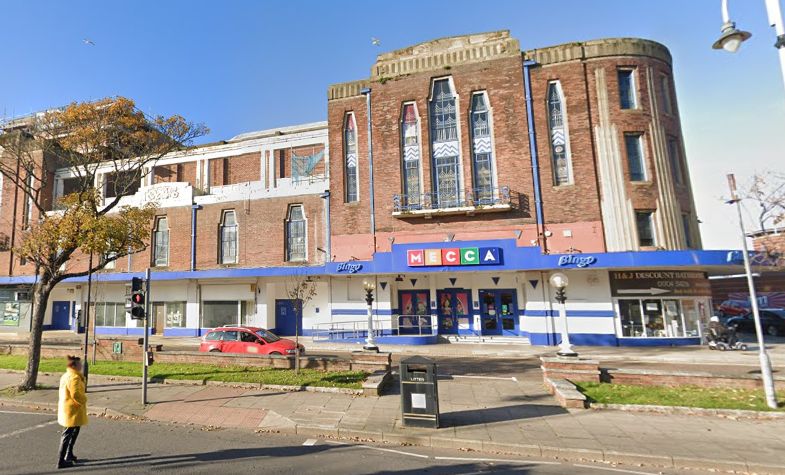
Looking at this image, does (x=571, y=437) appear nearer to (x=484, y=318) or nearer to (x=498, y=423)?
(x=498, y=423)

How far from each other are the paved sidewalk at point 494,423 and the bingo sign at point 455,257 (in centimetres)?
1025

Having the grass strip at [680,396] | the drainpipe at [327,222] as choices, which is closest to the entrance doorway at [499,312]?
the drainpipe at [327,222]

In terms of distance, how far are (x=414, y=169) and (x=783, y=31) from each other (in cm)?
1861

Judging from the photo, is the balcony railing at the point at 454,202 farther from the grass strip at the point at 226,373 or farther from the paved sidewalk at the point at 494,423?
the paved sidewalk at the point at 494,423

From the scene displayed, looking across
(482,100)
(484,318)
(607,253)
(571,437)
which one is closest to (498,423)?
(571,437)

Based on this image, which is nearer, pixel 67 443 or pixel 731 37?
pixel 67 443

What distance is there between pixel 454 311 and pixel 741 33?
18.9 m

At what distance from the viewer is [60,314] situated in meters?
33.2

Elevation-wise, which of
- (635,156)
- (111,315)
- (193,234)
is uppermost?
(635,156)

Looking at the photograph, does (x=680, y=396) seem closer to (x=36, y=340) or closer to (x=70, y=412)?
(x=70, y=412)

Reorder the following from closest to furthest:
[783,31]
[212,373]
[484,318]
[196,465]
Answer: [196,465], [783,31], [212,373], [484,318]

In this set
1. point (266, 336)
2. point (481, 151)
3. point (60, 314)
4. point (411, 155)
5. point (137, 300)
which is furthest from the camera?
point (60, 314)

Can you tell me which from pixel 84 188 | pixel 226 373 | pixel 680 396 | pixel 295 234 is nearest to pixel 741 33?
pixel 680 396

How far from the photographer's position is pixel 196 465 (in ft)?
21.3
